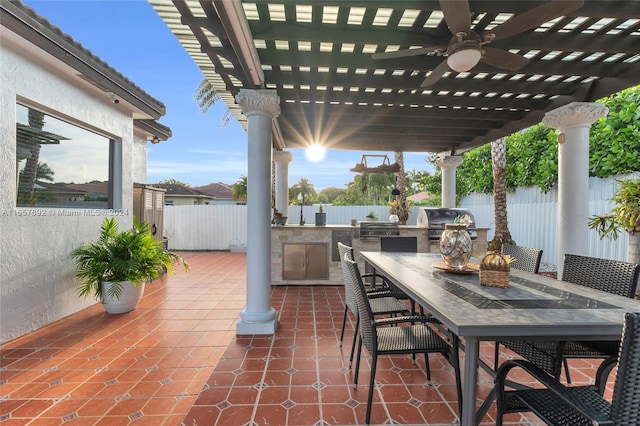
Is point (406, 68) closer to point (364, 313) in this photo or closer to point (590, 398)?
point (364, 313)

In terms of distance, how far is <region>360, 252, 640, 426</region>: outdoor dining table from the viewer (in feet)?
4.26

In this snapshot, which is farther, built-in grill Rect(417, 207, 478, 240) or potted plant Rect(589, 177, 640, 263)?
built-in grill Rect(417, 207, 478, 240)

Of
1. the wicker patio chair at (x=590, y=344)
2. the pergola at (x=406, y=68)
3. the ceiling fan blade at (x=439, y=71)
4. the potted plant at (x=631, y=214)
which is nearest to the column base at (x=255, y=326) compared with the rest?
the pergola at (x=406, y=68)

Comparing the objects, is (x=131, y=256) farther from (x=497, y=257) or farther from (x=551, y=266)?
(x=551, y=266)

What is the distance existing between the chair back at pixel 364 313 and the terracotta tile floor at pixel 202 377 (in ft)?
1.56

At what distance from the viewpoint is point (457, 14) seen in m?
2.00

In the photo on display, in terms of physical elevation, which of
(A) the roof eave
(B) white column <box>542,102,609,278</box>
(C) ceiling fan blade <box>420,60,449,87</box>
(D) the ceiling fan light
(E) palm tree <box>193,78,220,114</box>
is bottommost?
(B) white column <box>542,102,609,278</box>

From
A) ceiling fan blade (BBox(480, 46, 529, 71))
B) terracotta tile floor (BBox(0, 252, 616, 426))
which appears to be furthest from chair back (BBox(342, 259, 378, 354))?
ceiling fan blade (BBox(480, 46, 529, 71))

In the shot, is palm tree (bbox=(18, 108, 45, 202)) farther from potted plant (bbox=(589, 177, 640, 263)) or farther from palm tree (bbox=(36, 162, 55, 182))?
potted plant (bbox=(589, 177, 640, 263))

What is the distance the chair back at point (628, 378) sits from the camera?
95cm

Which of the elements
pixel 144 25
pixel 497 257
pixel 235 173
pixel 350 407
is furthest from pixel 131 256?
pixel 235 173

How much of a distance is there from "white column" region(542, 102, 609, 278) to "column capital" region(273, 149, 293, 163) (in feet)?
15.3

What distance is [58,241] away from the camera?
3.56 meters

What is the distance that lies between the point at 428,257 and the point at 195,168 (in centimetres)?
2594
